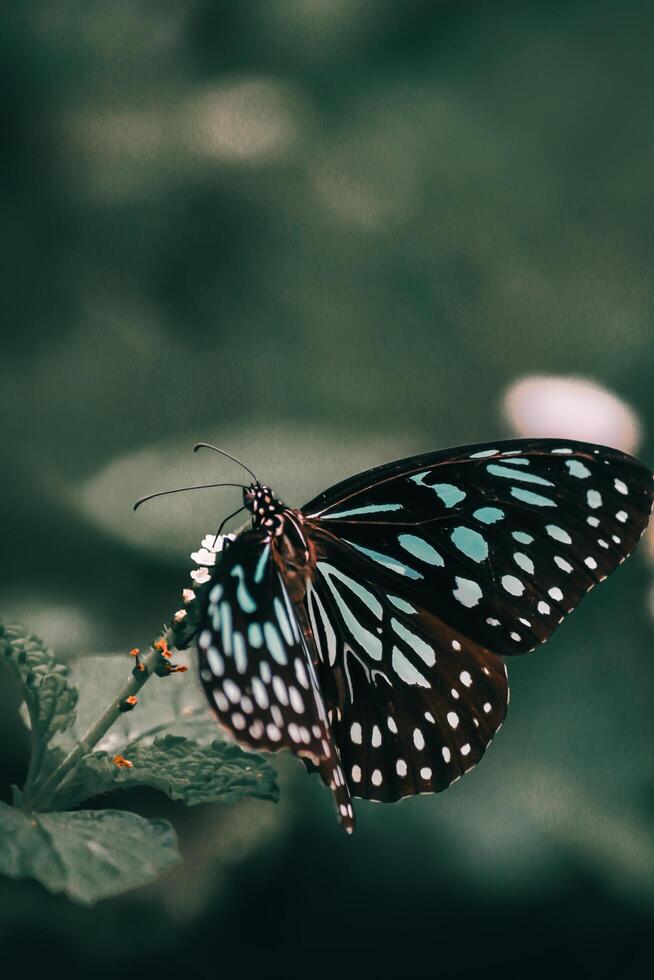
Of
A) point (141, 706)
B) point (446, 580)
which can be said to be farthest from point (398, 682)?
point (141, 706)

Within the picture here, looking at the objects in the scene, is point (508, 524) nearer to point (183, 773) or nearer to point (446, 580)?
point (446, 580)

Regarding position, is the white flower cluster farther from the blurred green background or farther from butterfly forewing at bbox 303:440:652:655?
the blurred green background

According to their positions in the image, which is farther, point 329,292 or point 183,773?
point 329,292

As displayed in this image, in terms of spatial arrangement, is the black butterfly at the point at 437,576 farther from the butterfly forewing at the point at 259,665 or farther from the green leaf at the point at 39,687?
the green leaf at the point at 39,687

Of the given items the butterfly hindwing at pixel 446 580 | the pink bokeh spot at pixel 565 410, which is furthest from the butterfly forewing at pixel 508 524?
the pink bokeh spot at pixel 565 410

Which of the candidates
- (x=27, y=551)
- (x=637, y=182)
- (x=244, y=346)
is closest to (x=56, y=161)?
(x=244, y=346)
